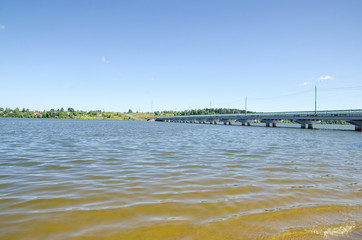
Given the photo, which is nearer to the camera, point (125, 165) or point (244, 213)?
point (244, 213)

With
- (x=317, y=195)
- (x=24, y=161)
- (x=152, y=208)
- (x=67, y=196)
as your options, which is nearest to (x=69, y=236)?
(x=152, y=208)

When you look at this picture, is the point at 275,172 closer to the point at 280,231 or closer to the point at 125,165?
the point at 280,231

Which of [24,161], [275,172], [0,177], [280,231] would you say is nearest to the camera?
[280,231]

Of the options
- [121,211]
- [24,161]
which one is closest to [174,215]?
[121,211]

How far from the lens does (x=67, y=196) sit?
6262 millimetres

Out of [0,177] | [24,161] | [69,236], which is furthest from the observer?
[24,161]

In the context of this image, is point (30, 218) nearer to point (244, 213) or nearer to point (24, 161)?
point (244, 213)

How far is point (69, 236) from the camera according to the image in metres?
4.05

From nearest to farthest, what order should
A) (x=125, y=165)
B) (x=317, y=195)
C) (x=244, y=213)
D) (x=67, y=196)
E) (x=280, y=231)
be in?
1. (x=280, y=231)
2. (x=244, y=213)
3. (x=67, y=196)
4. (x=317, y=195)
5. (x=125, y=165)

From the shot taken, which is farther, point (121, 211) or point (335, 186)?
point (335, 186)

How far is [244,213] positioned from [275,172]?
5.18 m

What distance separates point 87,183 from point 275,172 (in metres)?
7.62

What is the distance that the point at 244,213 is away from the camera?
17.1 feet

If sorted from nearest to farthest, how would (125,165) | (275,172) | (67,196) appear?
(67,196)
(275,172)
(125,165)
